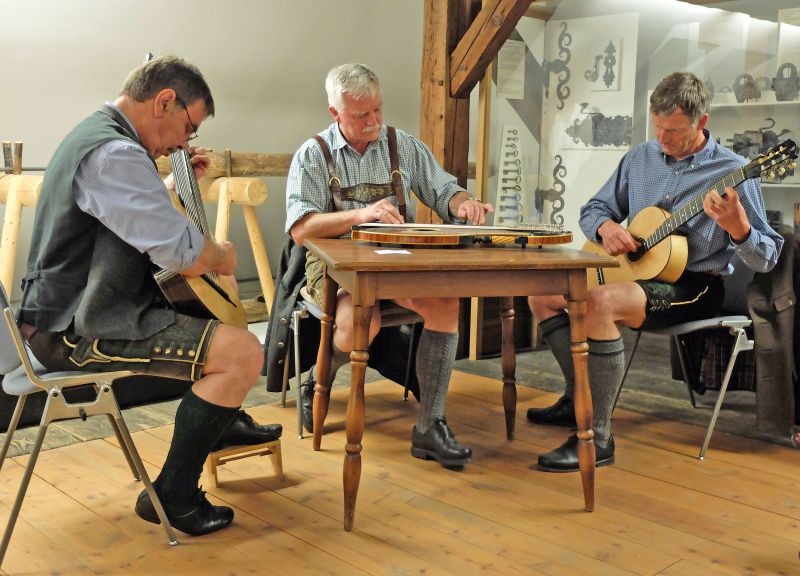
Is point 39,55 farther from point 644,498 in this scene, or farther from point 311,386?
point 644,498

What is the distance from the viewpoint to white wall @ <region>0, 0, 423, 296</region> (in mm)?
5207

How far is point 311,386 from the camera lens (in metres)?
3.72

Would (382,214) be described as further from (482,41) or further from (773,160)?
(482,41)

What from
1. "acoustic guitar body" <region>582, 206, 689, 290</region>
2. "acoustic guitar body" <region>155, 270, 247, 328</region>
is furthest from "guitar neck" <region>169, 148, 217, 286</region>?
"acoustic guitar body" <region>582, 206, 689, 290</region>

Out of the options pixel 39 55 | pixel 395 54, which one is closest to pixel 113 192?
pixel 39 55

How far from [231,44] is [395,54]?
4.65 feet

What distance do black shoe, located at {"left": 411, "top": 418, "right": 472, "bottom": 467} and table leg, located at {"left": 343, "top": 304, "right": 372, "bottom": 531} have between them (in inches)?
23.4

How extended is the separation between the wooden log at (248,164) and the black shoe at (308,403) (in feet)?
6.13

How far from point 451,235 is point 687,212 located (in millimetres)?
991

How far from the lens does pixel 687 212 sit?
125 inches

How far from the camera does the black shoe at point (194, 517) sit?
249 cm

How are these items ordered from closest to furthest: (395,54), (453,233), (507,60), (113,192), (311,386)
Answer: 1. (113,192)
2. (453,233)
3. (311,386)
4. (507,60)
5. (395,54)

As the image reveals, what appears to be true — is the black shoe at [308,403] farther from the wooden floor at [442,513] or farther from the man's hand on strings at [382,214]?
the man's hand on strings at [382,214]

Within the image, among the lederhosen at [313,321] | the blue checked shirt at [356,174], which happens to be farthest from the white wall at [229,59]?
the blue checked shirt at [356,174]
